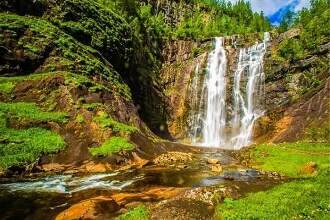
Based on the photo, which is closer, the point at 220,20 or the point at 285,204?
the point at 285,204

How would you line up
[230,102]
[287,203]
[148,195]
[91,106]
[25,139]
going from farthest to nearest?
1. [230,102]
2. [91,106]
3. [25,139]
4. [148,195]
5. [287,203]

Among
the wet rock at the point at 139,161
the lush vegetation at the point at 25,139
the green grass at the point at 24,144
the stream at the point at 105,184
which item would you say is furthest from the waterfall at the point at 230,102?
the green grass at the point at 24,144

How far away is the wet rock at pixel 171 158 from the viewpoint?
31.4 meters

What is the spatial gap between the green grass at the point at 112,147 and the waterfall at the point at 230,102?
2653 cm

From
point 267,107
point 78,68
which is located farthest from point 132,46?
point 267,107

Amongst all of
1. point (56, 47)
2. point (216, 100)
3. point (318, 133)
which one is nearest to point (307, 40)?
point (216, 100)

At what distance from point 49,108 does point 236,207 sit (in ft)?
77.0

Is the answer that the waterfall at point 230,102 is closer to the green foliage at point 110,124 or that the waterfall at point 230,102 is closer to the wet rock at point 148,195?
the green foliage at point 110,124

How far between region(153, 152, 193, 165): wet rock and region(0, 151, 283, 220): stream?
108 cm

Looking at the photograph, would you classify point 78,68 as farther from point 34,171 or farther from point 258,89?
point 258,89

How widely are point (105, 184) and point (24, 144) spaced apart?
887cm

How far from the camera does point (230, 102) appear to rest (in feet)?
203

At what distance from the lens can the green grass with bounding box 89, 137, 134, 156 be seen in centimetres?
3000

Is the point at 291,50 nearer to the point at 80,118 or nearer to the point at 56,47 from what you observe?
the point at 56,47
